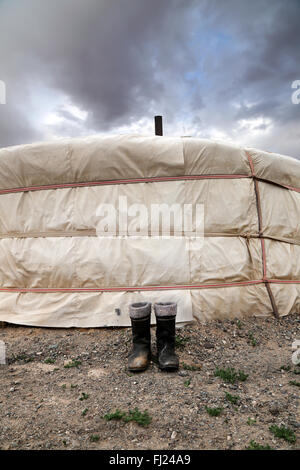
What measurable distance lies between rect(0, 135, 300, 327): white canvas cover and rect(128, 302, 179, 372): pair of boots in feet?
1.84

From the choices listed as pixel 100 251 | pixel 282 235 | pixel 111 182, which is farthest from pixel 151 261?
pixel 282 235

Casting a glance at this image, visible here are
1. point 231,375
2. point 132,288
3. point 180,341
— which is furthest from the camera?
point 132,288

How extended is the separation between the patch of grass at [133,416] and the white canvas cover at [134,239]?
48.7 inches

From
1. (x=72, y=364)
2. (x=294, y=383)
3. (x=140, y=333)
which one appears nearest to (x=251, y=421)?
(x=294, y=383)

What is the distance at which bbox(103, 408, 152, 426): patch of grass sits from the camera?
1628mm

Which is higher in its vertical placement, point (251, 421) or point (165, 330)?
point (165, 330)

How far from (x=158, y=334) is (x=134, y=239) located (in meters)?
1.03

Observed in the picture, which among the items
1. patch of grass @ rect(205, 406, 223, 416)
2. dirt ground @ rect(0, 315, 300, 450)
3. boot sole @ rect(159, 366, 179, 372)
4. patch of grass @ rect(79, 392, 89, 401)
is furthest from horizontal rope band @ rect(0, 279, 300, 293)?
patch of grass @ rect(205, 406, 223, 416)

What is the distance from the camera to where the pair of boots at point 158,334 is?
7.55ft

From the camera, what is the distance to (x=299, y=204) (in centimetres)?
357

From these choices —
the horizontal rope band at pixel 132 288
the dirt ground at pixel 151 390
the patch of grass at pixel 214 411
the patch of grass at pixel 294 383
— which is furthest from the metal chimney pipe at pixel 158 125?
the patch of grass at pixel 214 411

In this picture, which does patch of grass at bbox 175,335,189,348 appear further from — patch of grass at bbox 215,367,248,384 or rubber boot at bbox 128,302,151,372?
patch of grass at bbox 215,367,248,384

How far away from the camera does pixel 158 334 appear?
7.80 ft

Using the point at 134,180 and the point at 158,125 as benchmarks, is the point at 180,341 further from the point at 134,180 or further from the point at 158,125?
the point at 158,125
